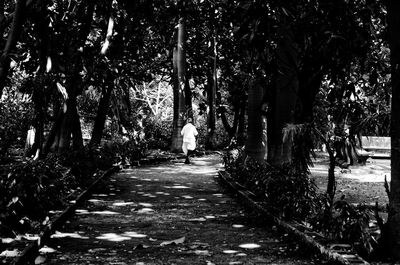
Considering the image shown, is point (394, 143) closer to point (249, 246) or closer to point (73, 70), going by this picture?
point (249, 246)

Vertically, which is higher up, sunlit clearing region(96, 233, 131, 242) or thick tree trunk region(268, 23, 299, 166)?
thick tree trunk region(268, 23, 299, 166)

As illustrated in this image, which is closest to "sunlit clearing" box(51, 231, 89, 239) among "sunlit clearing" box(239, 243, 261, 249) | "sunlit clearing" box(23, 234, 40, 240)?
"sunlit clearing" box(23, 234, 40, 240)

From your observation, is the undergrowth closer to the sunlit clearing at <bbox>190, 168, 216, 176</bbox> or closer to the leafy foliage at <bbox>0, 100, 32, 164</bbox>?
the sunlit clearing at <bbox>190, 168, 216, 176</bbox>

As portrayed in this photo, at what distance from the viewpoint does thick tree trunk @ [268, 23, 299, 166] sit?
10.3 m

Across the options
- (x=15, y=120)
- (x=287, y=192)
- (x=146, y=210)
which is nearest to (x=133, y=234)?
(x=146, y=210)

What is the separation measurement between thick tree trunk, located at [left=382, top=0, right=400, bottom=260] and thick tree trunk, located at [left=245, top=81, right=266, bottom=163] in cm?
738

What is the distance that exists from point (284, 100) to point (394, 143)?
4.47 meters

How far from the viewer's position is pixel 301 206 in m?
8.13

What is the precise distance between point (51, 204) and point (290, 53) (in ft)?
18.0

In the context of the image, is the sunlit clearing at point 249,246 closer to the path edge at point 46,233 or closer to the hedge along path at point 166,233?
the hedge along path at point 166,233

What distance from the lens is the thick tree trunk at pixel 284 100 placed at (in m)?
10.3

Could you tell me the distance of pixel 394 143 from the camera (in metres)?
6.23

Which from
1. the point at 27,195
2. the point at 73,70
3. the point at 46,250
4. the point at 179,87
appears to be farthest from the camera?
the point at 179,87

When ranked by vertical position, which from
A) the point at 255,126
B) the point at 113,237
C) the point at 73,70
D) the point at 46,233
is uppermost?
the point at 73,70
